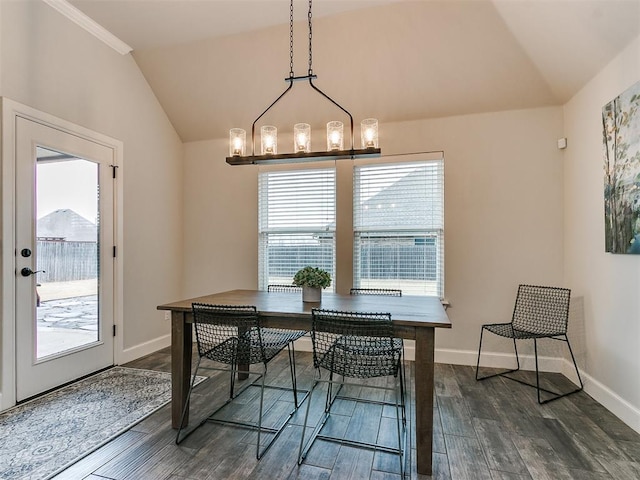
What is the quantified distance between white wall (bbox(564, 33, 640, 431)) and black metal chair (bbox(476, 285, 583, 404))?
0.57 feet

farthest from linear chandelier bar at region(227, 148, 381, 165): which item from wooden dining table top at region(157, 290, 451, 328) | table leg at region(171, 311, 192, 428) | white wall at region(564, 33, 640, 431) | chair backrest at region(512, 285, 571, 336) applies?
chair backrest at region(512, 285, 571, 336)

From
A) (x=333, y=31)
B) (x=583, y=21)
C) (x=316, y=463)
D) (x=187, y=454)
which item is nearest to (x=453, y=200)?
(x=583, y=21)

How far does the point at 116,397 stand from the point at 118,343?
0.89 metres

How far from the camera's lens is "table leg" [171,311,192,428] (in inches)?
91.3

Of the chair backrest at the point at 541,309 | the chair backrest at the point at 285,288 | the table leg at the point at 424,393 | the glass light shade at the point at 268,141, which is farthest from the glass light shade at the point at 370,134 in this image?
the chair backrest at the point at 541,309

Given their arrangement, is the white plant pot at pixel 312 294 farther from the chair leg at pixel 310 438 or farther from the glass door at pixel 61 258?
the glass door at pixel 61 258

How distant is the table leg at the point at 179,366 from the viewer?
2.32 meters

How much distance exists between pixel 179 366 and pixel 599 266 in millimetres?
3311

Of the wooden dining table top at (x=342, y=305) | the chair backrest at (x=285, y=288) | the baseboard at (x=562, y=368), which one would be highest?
the wooden dining table top at (x=342, y=305)

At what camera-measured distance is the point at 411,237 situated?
12.4ft

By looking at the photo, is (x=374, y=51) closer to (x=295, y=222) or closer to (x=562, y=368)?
Result: (x=295, y=222)

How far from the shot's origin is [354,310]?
221 cm

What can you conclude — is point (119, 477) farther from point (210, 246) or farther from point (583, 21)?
point (583, 21)

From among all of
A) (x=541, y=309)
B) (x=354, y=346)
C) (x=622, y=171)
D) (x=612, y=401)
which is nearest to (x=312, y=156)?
(x=354, y=346)
